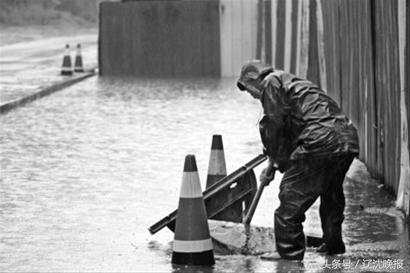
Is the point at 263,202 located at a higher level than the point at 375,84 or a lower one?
lower

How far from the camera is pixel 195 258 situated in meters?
7.58

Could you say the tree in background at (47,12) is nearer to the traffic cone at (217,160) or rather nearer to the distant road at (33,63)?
the distant road at (33,63)

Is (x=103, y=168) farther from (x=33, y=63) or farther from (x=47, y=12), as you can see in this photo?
(x=47, y=12)

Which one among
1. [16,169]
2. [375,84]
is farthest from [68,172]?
[375,84]

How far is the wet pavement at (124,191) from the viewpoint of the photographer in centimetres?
786

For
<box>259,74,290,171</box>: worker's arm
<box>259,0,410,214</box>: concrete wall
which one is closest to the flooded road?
<box>259,0,410,214</box>: concrete wall

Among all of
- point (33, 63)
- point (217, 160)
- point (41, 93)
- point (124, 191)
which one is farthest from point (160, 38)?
point (217, 160)

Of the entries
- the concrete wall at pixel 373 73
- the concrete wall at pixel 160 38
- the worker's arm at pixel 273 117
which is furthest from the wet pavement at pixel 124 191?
the concrete wall at pixel 160 38

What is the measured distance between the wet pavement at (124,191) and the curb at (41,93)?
0.66ft

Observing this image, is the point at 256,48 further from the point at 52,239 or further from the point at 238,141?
the point at 52,239

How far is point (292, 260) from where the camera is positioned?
7742 mm

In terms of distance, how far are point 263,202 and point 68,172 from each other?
2641 mm

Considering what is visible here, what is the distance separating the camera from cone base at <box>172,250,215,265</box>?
24.9ft

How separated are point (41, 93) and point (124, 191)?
11.8 m
